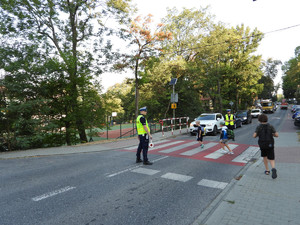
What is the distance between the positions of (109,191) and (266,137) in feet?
14.0

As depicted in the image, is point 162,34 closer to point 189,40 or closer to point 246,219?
point 189,40

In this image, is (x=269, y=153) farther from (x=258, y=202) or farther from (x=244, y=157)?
(x=244, y=157)

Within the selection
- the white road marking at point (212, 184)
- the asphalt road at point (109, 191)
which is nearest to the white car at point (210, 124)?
the asphalt road at point (109, 191)

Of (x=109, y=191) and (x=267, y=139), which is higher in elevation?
(x=267, y=139)

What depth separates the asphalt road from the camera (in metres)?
3.38

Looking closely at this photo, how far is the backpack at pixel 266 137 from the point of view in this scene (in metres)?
5.10

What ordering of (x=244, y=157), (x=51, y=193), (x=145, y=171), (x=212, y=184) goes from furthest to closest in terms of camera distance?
(x=244, y=157), (x=145, y=171), (x=212, y=184), (x=51, y=193)

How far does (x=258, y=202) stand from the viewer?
3760 mm

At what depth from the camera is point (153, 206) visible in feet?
12.3

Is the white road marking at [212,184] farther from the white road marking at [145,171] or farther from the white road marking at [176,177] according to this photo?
the white road marking at [145,171]

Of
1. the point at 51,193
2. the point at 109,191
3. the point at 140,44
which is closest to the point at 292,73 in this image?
the point at 140,44

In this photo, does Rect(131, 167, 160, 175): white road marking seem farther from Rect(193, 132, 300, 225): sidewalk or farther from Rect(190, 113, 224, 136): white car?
Rect(190, 113, 224, 136): white car

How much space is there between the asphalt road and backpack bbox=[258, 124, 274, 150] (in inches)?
50.0

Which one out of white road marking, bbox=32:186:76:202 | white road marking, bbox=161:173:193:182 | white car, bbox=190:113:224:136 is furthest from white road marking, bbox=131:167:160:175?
white car, bbox=190:113:224:136
